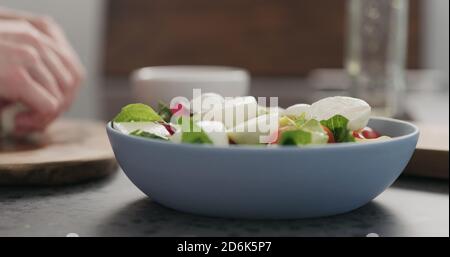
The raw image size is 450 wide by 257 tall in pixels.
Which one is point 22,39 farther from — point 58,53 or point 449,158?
point 449,158

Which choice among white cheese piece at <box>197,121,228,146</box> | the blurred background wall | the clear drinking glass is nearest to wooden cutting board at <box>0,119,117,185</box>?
white cheese piece at <box>197,121,228,146</box>

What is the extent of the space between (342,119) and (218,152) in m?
0.14

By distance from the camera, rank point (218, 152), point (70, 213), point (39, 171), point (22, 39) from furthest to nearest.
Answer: point (22, 39) → point (39, 171) → point (70, 213) → point (218, 152)

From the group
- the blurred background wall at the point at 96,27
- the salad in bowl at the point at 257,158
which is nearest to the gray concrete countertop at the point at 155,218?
the salad in bowl at the point at 257,158

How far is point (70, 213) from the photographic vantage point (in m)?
0.69

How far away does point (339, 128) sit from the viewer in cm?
65

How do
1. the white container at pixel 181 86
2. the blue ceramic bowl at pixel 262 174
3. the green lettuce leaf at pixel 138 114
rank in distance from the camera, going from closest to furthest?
the blue ceramic bowl at pixel 262 174
the green lettuce leaf at pixel 138 114
the white container at pixel 181 86

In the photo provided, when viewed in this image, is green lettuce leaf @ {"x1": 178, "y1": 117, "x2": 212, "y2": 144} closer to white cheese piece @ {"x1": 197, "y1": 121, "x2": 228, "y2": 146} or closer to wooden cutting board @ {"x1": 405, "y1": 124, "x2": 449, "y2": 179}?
white cheese piece @ {"x1": 197, "y1": 121, "x2": 228, "y2": 146}

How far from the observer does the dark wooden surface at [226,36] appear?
3072 mm

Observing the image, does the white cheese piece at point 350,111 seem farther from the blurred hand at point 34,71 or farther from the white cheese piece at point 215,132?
the blurred hand at point 34,71

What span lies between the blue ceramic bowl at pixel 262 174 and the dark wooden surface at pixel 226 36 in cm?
245

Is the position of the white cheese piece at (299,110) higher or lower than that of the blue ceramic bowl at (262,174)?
higher

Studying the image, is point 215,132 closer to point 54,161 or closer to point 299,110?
point 299,110
